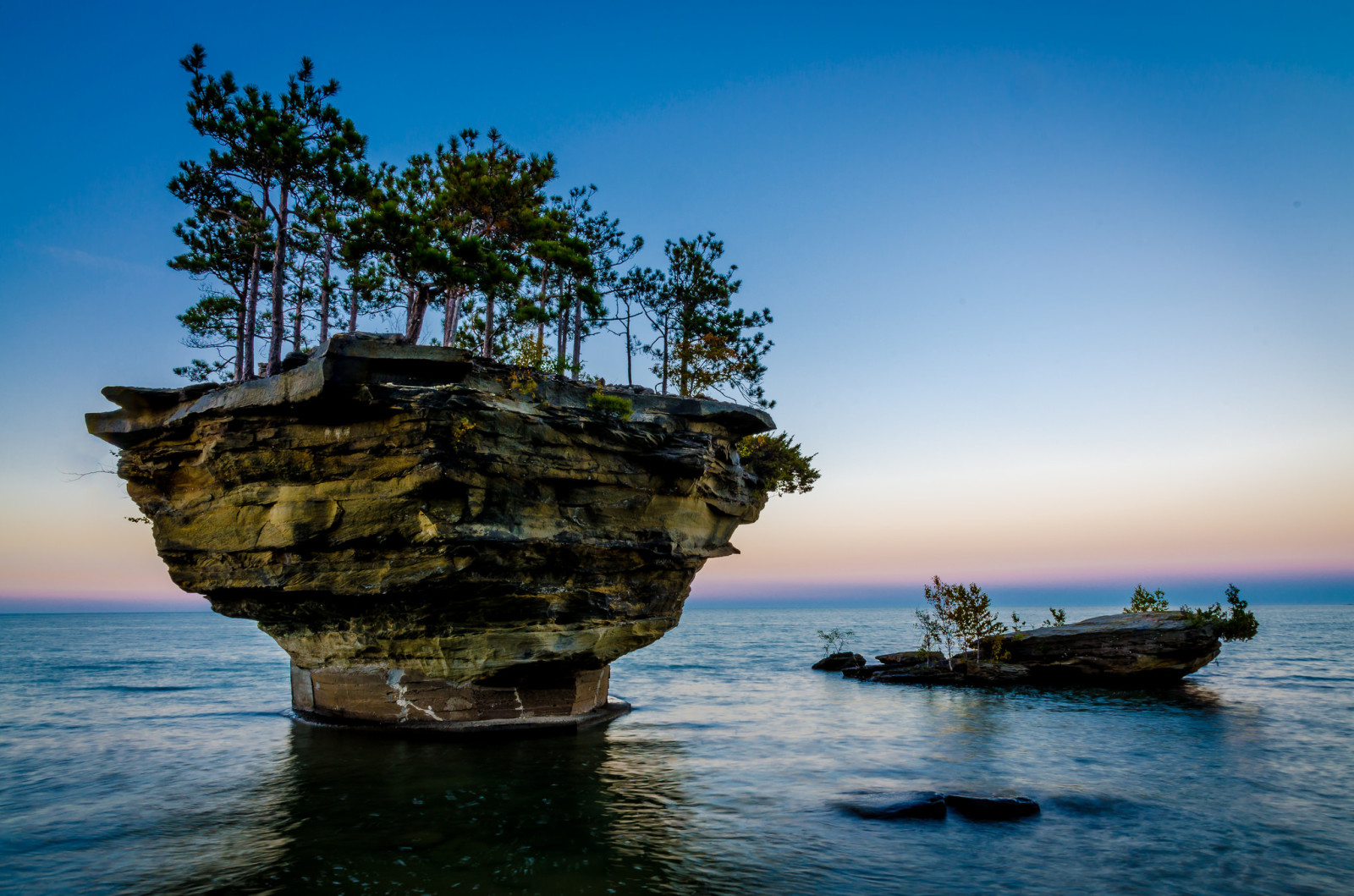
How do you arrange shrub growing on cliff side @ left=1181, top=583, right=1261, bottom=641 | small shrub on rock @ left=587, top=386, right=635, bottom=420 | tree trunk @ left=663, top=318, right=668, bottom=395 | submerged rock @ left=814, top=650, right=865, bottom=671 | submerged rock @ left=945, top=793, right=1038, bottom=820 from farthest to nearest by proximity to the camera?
submerged rock @ left=814, top=650, right=865, bottom=671, shrub growing on cliff side @ left=1181, top=583, right=1261, bottom=641, tree trunk @ left=663, top=318, right=668, bottom=395, small shrub on rock @ left=587, top=386, right=635, bottom=420, submerged rock @ left=945, top=793, right=1038, bottom=820

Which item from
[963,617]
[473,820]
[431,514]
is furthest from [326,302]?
[963,617]

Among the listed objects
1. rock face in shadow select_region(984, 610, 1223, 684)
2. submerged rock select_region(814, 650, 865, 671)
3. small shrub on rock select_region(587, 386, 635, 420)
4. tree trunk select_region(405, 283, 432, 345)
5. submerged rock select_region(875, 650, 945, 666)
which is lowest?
submerged rock select_region(814, 650, 865, 671)

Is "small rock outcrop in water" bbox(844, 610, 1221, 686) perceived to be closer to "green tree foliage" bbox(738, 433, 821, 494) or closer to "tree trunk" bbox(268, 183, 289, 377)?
"green tree foliage" bbox(738, 433, 821, 494)

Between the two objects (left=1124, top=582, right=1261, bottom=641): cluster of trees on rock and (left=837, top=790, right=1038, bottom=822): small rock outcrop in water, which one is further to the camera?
(left=1124, top=582, right=1261, bottom=641): cluster of trees on rock

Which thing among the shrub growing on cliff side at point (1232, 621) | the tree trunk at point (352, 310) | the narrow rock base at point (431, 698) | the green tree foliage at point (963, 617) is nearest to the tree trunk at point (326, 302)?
the tree trunk at point (352, 310)

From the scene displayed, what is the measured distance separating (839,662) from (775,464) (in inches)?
938

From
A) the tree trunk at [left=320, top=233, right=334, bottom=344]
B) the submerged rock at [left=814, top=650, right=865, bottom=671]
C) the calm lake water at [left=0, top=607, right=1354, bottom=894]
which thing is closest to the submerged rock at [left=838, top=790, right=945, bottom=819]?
the calm lake water at [left=0, top=607, right=1354, bottom=894]

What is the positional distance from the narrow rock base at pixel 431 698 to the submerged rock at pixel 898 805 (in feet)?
34.2

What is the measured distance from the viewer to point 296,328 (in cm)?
2731

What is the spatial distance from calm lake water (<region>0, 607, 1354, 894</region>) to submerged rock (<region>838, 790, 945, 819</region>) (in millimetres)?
395

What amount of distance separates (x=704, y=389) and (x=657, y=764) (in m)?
14.8

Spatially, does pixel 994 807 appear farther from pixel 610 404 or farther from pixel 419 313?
pixel 419 313

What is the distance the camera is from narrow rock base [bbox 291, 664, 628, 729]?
21.4 m

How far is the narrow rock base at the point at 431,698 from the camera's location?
21.4 meters
